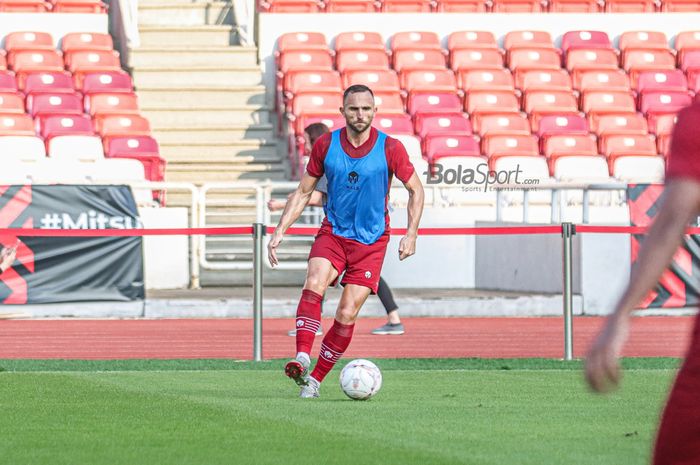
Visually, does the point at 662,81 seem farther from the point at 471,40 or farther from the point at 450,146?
the point at 450,146

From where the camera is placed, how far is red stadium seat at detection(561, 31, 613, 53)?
84.2ft

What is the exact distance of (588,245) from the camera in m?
18.2

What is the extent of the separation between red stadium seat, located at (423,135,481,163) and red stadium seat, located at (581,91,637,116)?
3211 millimetres

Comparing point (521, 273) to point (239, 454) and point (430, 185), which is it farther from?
point (239, 454)

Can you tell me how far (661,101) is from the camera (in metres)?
24.7

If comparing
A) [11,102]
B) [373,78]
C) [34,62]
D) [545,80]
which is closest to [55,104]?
[11,102]

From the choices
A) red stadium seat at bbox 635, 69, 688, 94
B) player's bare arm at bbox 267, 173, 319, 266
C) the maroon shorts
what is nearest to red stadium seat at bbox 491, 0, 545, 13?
red stadium seat at bbox 635, 69, 688, 94

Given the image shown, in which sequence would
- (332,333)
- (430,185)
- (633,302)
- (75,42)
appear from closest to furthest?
(633,302) → (332,333) → (430,185) → (75,42)

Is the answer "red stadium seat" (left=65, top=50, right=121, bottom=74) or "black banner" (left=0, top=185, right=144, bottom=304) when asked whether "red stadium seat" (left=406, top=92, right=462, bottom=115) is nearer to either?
"red stadium seat" (left=65, top=50, right=121, bottom=74)

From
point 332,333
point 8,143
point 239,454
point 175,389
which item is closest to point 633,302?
point 239,454

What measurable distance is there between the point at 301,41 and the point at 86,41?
3.69 m

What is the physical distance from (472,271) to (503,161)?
6.25 ft

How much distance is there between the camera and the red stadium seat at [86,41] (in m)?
24.2

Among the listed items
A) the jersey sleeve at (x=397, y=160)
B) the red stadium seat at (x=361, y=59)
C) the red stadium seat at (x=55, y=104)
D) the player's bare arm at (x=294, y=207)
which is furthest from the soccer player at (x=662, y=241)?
the red stadium seat at (x=361, y=59)
